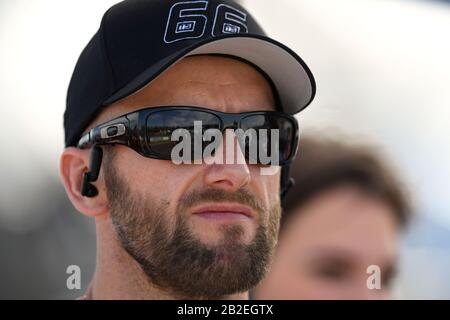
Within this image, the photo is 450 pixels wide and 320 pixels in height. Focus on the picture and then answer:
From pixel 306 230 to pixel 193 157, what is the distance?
2.82ft

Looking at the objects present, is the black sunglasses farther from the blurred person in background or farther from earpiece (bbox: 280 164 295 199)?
the blurred person in background

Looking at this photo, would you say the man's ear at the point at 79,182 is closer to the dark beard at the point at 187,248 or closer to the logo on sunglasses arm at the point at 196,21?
the dark beard at the point at 187,248

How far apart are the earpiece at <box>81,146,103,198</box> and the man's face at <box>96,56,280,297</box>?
1.1 inches

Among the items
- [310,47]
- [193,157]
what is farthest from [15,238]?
[193,157]

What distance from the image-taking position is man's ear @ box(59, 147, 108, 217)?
2334 millimetres

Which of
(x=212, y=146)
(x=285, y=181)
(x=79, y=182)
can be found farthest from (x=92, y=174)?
(x=285, y=181)

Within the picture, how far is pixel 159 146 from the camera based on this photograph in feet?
7.04

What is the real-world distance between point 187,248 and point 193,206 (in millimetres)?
140

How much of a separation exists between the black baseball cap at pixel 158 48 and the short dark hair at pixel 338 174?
1.85ft

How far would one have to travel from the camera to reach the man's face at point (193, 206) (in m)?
2.10

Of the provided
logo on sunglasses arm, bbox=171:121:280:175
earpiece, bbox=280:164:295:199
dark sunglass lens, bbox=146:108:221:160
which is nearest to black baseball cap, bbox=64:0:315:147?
dark sunglass lens, bbox=146:108:221:160

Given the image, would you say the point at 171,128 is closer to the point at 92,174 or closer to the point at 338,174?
the point at 92,174

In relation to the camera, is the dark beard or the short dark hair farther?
the short dark hair
